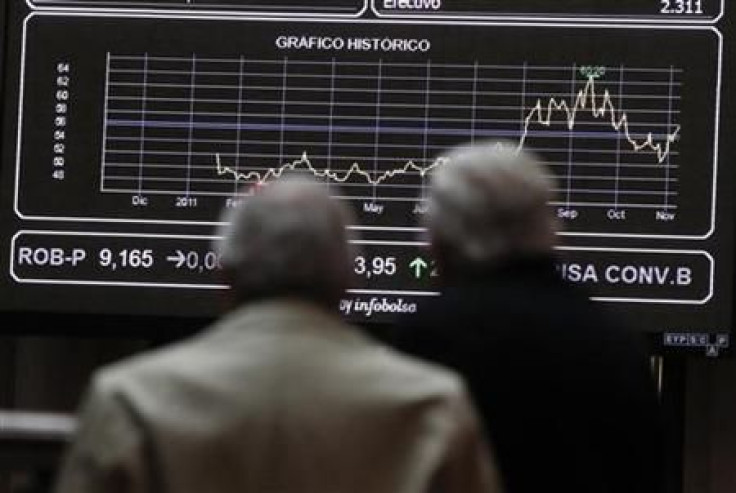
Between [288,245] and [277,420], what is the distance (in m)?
0.25

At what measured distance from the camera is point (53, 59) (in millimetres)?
5910

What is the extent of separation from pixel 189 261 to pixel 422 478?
3.13 meters

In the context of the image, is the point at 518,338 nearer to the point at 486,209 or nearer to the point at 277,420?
the point at 486,209

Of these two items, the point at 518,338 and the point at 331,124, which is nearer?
the point at 518,338

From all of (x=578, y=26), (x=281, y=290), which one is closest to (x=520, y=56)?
(x=578, y=26)

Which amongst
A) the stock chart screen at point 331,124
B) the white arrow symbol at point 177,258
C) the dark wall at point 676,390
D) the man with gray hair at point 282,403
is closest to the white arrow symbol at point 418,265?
the stock chart screen at point 331,124

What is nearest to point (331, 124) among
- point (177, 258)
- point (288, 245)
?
point (177, 258)

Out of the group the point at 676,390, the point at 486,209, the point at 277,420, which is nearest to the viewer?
the point at 277,420

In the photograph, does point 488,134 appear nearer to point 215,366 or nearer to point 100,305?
point 100,305

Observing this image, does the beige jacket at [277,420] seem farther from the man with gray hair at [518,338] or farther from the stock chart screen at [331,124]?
the stock chart screen at [331,124]

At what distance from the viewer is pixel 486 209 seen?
3.14m

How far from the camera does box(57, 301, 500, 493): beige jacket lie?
107 inches

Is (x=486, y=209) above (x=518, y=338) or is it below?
above

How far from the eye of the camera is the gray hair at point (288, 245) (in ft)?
9.23
